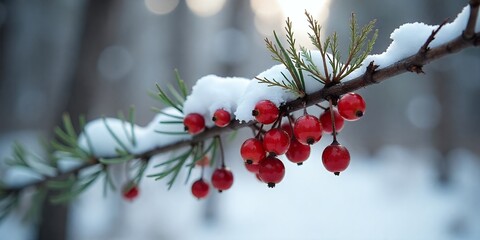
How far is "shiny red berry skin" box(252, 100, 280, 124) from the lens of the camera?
742 mm

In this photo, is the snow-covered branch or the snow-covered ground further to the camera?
the snow-covered ground

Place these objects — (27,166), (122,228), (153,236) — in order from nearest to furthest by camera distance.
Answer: (27,166) → (153,236) → (122,228)

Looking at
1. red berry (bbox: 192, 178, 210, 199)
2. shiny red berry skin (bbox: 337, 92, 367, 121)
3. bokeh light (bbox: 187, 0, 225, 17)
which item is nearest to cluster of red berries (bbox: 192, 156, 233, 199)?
red berry (bbox: 192, 178, 210, 199)

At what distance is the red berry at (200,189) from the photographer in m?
1.08

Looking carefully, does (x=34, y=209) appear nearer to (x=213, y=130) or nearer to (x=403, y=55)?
(x=213, y=130)

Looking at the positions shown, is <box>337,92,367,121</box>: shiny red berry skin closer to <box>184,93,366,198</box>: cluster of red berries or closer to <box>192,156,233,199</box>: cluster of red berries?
<box>184,93,366,198</box>: cluster of red berries

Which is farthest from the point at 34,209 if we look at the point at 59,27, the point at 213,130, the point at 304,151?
the point at 59,27

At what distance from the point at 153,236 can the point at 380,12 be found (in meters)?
10.0

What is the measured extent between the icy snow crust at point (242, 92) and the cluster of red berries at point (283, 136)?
0.16 ft

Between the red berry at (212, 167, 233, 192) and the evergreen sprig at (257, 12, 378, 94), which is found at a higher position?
the evergreen sprig at (257, 12, 378, 94)

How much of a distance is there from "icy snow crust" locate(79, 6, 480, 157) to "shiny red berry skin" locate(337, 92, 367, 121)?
7 centimetres

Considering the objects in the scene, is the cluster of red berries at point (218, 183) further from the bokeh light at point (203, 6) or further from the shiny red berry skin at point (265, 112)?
the bokeh light at point (203, 6)

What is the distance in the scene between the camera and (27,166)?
1366 millimetres

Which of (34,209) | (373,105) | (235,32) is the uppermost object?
(373,105)
